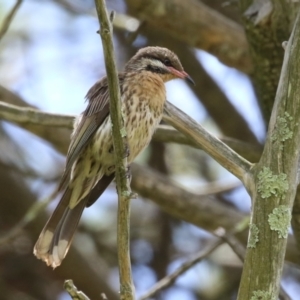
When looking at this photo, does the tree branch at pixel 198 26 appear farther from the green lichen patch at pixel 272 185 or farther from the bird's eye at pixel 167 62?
the green lichen patch at pixel 272 185

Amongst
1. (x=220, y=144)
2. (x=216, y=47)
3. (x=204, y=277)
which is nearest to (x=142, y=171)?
(x=216, y=47)

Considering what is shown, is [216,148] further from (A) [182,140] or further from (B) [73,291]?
(A) [182,140]

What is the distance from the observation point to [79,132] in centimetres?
426

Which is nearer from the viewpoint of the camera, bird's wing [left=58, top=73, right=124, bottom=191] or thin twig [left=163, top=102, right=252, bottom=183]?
thin twig [left=163, top=102, right=252, bottom=183]

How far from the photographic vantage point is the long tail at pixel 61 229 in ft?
13.4

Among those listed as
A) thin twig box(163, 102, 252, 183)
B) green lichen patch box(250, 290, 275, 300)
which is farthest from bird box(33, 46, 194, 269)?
green lichen patch box(250, 290, 275, 300)

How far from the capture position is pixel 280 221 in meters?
3.01

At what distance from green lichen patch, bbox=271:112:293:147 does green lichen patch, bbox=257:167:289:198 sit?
14 cm

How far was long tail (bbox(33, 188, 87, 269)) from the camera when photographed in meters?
4.09

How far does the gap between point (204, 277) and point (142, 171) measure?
1.43 metres

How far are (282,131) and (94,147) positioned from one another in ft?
4.65

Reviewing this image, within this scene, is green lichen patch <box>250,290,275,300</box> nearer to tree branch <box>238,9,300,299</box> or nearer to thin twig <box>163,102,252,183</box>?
tree branch <box>238,9,300,299</box>

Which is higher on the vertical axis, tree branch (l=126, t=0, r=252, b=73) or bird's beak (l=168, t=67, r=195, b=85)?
tree branch (l=126, t=0, r=252, b=73)

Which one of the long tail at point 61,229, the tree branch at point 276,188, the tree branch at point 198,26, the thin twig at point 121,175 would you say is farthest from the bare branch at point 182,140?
the thin twig at point 121,175
